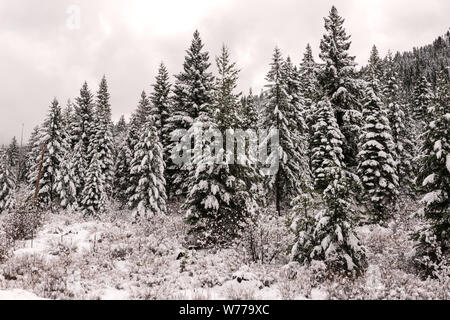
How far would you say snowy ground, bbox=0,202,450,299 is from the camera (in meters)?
8.75

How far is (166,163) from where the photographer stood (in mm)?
29688

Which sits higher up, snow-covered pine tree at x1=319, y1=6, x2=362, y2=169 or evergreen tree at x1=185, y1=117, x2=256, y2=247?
snow-covered pine tree at x1=319, y1=6, x2=362, y2=169

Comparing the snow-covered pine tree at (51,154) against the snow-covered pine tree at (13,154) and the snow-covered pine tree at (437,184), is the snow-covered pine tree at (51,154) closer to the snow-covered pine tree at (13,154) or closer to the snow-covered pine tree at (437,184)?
the snow-covered pine tree at (437,184)


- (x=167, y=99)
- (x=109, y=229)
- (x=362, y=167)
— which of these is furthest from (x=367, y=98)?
(x=109, y=229)

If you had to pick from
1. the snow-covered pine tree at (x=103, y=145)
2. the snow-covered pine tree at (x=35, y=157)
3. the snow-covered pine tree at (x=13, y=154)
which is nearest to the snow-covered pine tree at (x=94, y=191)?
the snow-covered pine tree at (x=103, y=145)

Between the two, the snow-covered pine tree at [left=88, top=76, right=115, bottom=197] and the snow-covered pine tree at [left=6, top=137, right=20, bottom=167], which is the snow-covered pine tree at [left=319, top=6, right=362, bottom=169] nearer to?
the snow-covered pine tree at [left=88, top=76, right=115, bottom=197]

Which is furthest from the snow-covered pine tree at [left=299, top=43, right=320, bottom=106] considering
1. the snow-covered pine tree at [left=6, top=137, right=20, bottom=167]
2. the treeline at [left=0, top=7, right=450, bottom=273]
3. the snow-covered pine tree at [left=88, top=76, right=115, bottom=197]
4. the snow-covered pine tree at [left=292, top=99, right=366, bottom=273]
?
the snow-covered pine tree at [left=6, top=137, right=20, bottom=167]

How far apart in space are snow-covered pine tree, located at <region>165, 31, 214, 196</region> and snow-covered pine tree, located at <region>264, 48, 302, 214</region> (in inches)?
210

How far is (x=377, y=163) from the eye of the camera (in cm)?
2328

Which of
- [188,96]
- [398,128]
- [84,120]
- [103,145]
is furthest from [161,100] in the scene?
[398,128]

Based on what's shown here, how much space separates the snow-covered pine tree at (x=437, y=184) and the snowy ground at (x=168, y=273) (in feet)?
2.83

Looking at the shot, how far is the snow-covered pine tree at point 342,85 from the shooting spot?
24625 millimetres
